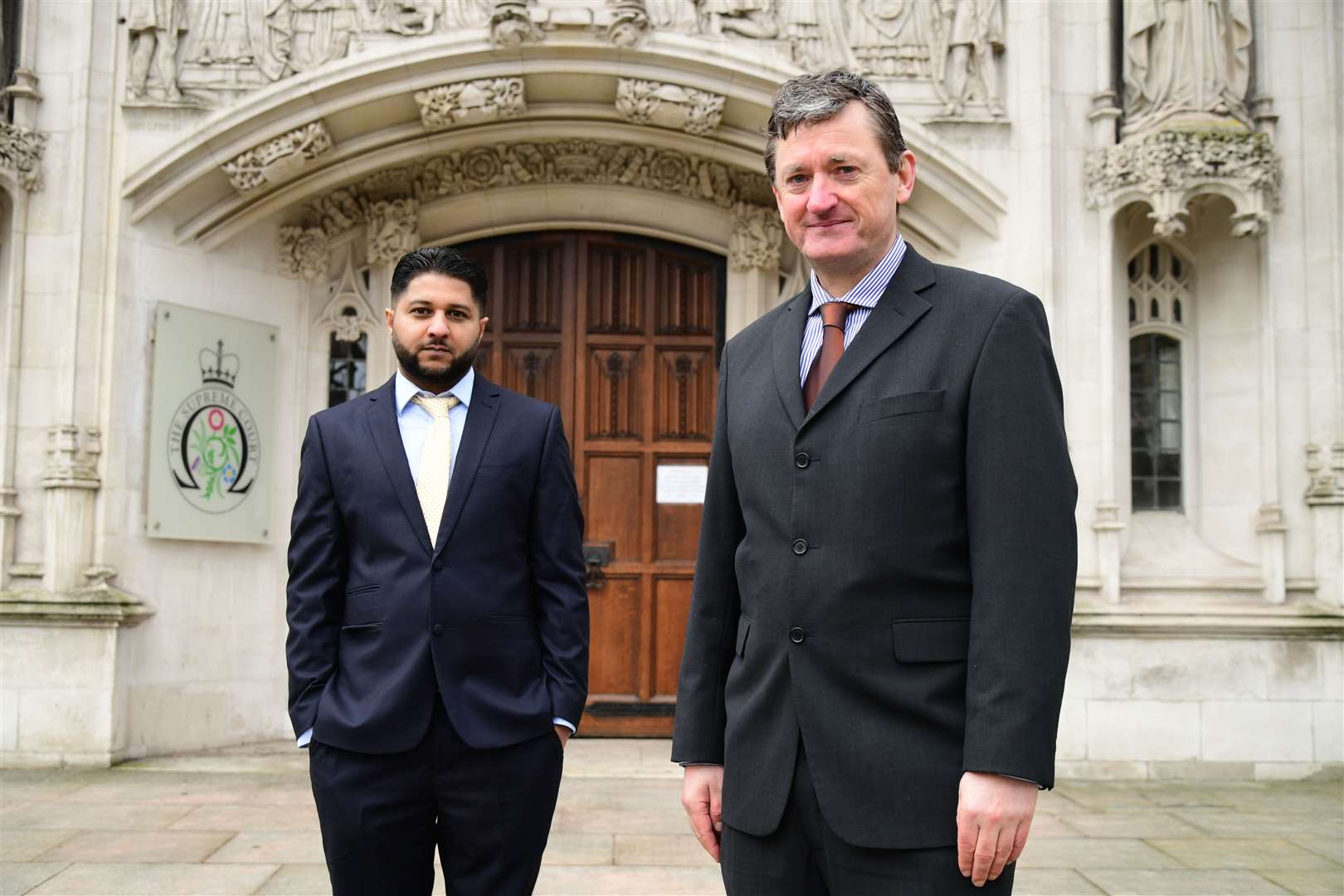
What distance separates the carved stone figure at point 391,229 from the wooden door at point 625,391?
0.50 meters

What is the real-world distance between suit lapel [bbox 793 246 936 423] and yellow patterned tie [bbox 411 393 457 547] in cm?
104

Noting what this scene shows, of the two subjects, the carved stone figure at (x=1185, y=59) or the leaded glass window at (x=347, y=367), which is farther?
the leaded glass window at (x=347, y=367)

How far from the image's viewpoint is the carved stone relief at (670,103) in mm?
6875

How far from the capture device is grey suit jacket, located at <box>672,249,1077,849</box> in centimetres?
164

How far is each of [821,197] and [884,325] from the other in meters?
0.22

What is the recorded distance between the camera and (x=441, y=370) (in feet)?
8.70

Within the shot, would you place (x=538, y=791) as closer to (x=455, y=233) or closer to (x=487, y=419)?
(x=487, y=419)

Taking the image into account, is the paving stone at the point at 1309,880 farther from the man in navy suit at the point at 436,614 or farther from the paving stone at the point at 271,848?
the paving stone at the point at 271,848

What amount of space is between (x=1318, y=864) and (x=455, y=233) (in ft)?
19.8

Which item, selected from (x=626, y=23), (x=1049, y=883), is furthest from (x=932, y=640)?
(x=626, y=23)

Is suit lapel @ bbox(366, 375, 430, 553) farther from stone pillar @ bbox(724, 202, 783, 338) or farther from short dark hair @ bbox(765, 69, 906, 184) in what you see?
stone pillar @ bbox(724, 202, 783, 338)

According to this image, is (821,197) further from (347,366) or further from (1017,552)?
(347,366)

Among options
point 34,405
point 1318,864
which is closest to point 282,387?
point 34,405

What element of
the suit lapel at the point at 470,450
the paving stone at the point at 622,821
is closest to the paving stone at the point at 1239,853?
the paving stone at the point at 622,821
